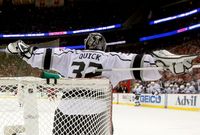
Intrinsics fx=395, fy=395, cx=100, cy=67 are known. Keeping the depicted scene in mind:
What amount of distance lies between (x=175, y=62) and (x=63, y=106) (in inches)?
23.3

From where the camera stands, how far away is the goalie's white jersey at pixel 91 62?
2.10 meters

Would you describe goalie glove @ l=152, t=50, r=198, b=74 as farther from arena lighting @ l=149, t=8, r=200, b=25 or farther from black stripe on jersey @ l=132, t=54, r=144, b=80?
arena lighting @ l=149, t=8, r=200, b=25

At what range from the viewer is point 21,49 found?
7.11 feet

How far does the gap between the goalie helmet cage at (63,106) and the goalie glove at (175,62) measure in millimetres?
281

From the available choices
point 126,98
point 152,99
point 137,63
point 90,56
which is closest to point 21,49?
point 90,56

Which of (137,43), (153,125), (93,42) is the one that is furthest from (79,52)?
(137,43)

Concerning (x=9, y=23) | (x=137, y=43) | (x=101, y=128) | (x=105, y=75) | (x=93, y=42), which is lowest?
(x=101, y=128)

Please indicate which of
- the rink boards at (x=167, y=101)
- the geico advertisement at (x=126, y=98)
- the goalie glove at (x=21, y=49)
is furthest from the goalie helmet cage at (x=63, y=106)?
the geico advertisement at (x=126, y=98)

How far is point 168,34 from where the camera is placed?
22969 mm

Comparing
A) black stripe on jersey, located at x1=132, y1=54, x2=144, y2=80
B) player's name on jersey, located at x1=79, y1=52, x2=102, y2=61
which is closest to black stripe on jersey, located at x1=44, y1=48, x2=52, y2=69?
player's name on jersey, located at x1=79, y1=52, x2=102, y2=61

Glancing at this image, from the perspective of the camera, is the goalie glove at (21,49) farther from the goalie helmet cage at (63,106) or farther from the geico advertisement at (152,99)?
the geico advertisement at (152,99)

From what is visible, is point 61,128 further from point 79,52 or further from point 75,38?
point 75,38

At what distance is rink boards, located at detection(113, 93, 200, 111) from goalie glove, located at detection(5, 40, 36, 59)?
8.30 metres

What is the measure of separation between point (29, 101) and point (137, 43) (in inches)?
938
